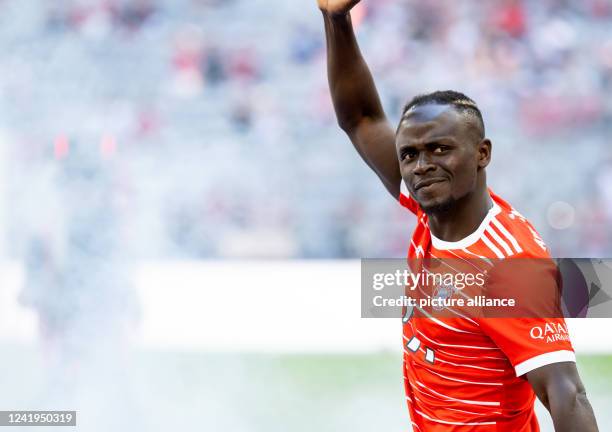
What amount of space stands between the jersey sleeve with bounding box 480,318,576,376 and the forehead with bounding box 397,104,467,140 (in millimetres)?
480

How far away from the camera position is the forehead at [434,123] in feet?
7.86

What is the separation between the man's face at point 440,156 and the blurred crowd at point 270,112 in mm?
4964

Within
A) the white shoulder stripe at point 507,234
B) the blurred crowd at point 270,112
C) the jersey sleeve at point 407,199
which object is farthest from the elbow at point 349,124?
the blurred crowd at point 270,112

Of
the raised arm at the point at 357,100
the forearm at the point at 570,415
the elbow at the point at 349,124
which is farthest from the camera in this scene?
the elbow at the point at 349,124

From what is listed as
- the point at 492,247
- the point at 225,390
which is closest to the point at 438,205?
the point at 492,247

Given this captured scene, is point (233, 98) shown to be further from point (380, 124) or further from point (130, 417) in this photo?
point (380, 124)

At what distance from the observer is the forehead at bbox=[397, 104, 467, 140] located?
239 centimetres

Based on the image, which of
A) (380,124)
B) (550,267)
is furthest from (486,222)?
(380,124)

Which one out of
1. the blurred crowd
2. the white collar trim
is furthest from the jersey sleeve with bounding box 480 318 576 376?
the blurred crowd

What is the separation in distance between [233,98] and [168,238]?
1828 mm

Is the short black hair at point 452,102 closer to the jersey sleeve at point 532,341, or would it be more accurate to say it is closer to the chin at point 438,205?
the chin at point 438,205

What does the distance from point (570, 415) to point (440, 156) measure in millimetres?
690

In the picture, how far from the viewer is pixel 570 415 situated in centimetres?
214

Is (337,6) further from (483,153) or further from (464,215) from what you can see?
(464,215)
